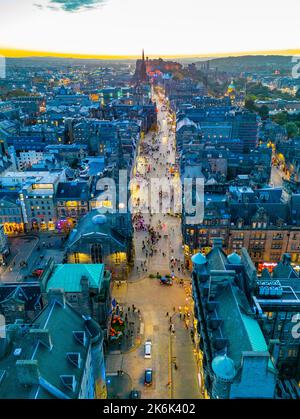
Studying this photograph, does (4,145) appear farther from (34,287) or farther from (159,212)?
(34,287)

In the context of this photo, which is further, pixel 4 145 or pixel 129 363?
pixel 4 145

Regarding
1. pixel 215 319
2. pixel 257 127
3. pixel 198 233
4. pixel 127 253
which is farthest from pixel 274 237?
pixel 257 127

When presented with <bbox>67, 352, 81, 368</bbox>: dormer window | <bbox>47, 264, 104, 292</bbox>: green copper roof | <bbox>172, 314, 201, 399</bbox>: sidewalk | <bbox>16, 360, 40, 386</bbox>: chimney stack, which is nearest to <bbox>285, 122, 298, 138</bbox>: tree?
<bbox>172, 314, 201, 399</bbox>: sidewalk

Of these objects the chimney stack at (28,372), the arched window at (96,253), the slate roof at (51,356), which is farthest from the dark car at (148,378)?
the arched window at (96,253)

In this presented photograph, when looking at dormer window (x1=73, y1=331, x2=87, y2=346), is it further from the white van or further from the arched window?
the arched window

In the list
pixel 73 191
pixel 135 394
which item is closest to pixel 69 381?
pixel 135 394
